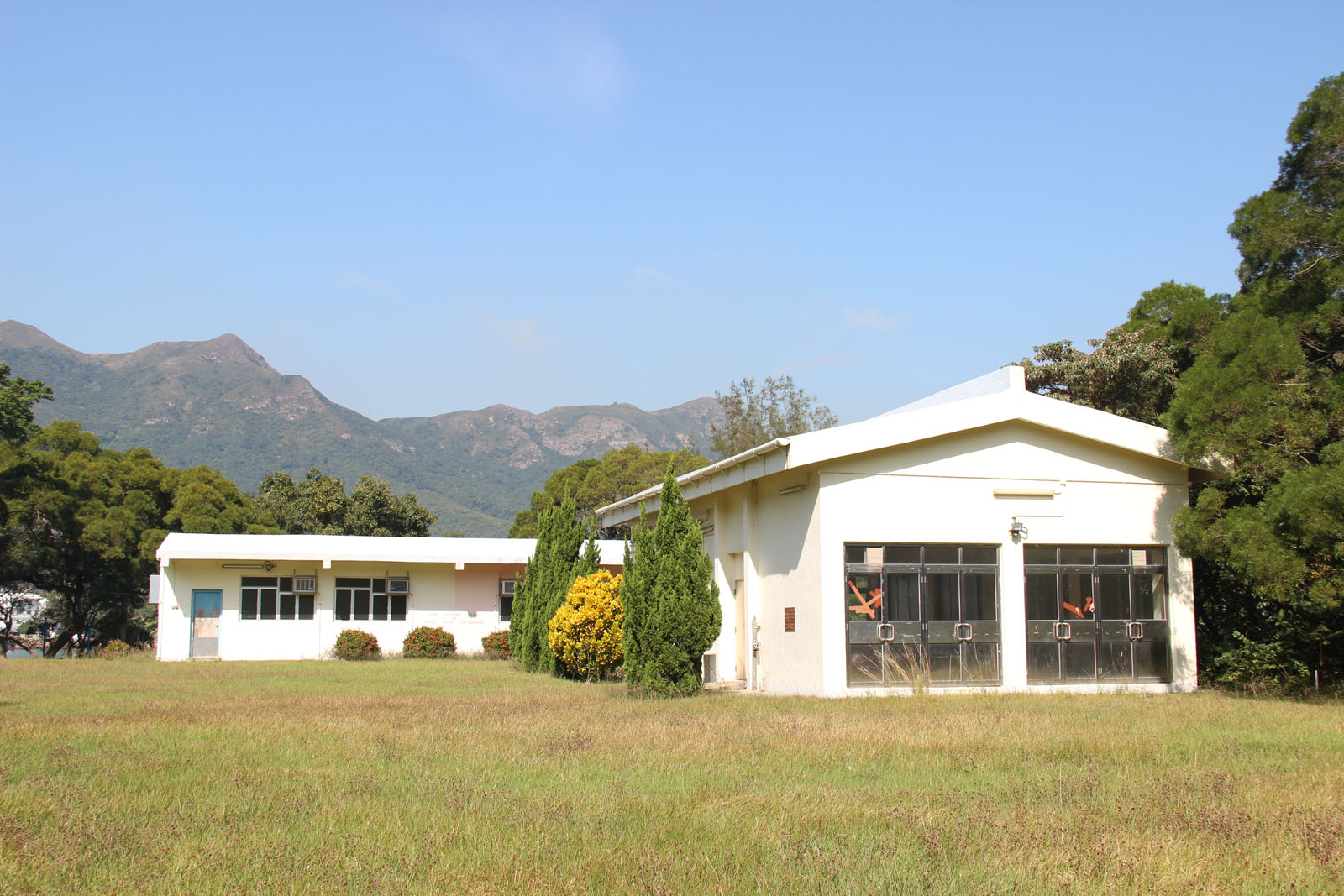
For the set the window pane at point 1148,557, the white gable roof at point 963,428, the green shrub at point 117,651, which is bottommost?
the green shrub at point 117,651

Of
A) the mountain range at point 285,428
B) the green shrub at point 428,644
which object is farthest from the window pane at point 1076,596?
the mountain range at point 285,428

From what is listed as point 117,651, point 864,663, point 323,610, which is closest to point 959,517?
point 864,663

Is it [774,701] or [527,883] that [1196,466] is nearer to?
[774,701]

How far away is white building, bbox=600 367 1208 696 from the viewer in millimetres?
16438

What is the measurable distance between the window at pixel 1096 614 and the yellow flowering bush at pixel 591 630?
740 cm

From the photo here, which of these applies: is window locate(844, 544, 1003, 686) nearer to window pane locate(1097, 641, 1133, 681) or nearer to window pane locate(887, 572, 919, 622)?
window pane locate(887, 572, 919, 622)

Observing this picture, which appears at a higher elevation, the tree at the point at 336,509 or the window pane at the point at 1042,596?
the tree at the point at 336,509

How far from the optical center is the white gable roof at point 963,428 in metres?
16.2

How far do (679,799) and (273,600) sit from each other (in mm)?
24178

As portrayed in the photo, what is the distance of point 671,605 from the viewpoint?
16.2 meters

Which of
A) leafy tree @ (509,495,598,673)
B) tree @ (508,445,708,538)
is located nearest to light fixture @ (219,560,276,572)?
leafy tree @ (509,495,598,673)

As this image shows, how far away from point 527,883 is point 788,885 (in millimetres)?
1377

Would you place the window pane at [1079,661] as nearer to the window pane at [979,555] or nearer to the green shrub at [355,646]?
the window pane at [979,555]

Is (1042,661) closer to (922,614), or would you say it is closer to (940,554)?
(922,614)
